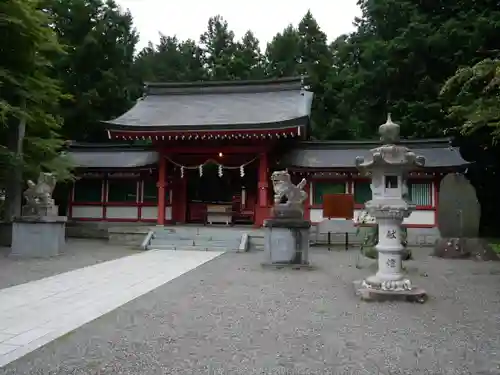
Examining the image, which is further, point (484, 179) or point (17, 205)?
point (484, 179)

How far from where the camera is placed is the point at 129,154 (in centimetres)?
1834

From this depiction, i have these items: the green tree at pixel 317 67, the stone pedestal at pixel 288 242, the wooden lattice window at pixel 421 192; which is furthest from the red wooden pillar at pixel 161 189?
the green tree at pixel 317 67

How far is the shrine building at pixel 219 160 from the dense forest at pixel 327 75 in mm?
2233

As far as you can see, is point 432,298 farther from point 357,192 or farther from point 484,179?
point 484,179

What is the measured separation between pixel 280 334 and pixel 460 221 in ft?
28.9

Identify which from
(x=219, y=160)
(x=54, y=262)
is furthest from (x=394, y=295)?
(x=219, y=160)

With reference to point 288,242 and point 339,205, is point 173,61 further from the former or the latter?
point 288,242

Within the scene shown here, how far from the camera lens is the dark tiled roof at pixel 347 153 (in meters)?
15.2

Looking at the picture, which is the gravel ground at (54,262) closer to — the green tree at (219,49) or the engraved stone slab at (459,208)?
the engraved stone slab at (459,208)

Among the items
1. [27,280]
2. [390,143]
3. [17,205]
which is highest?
[390,143]

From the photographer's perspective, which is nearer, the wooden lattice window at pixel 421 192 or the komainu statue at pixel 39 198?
the komainu statue at pixel 39 198

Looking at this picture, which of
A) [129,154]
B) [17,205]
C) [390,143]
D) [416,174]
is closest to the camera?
[390,143]

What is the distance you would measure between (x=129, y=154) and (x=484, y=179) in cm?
1522

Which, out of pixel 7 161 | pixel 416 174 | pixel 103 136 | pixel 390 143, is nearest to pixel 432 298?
pixel 390 143
